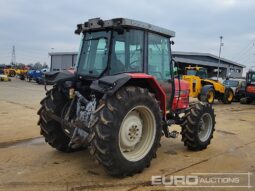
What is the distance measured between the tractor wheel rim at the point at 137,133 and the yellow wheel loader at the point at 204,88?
12.9 m

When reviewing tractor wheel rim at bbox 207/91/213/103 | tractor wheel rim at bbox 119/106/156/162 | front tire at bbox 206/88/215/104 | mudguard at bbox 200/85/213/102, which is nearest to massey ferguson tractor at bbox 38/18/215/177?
tractor wheel rim at bbox 119/106/156/162

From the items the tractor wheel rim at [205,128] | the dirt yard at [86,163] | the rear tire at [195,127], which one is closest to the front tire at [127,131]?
the dirt yard at [86,163]

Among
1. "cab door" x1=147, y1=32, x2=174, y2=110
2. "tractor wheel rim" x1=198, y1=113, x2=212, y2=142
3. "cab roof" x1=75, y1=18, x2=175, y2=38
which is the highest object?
"cab roof" x1=75, y1=18, x2=175, y2=38

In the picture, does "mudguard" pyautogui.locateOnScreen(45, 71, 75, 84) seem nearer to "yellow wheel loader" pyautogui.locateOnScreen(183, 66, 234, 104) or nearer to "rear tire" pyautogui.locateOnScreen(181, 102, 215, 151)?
"rear tire" pyautogui.locateOnScreen(181, 102, 215, 151)

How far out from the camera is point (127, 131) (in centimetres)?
524

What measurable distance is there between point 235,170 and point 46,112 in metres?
3.46

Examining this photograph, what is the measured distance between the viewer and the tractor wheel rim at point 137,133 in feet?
17.1

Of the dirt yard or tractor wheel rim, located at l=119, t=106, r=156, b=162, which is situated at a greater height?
tractor wheel rim, located at l=119, t=106, r=156, b=162

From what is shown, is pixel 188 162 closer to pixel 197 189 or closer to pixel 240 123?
pixel 197 189

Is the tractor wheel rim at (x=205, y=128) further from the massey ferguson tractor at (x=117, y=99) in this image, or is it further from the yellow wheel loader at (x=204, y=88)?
the yellow wheel loader at (x=204, y=88)

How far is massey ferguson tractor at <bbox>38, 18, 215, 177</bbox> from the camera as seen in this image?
15.9 feet

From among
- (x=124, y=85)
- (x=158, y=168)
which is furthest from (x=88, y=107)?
(x=158, y=168)

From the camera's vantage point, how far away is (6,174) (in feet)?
16.8

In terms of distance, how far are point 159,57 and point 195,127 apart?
1.58 meters
